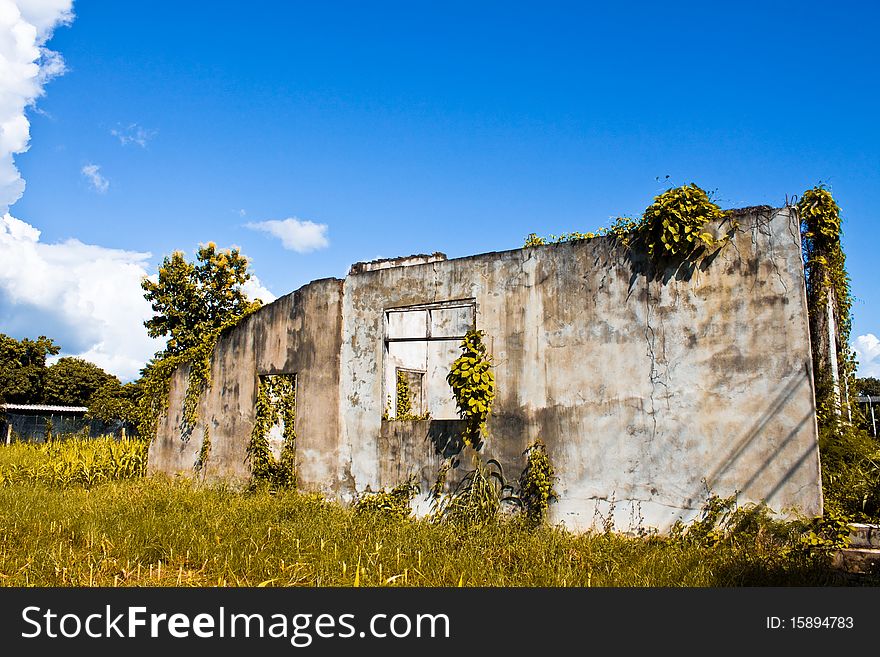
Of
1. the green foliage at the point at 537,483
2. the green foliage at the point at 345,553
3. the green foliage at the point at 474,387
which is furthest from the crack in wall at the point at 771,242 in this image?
the green foliage at the point at 474,387

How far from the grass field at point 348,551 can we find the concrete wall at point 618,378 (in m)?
0.51

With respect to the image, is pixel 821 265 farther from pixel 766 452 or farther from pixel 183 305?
pixel 183 305

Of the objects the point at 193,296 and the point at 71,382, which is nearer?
the point at 193,296

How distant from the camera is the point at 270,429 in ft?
34.7

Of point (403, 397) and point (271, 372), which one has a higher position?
point (271, 372)

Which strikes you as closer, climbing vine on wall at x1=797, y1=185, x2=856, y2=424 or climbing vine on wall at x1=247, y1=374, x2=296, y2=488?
climbing vine on wall at x1=797, y1=185, x2=856, y2=424

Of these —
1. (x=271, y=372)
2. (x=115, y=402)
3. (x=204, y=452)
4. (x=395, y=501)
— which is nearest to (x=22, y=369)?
(x=115, y=402)

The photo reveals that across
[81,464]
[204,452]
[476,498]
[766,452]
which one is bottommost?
[476,498]

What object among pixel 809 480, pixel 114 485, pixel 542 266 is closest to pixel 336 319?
pixel 542 266

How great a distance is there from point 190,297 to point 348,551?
1830 cm

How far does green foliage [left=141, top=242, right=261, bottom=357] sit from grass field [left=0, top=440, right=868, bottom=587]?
13.9 m

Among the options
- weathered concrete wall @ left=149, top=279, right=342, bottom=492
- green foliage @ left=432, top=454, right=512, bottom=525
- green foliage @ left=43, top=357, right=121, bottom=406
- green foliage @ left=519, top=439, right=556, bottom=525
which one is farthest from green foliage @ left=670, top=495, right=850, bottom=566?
green foliage @ left=43, top=357, right=121, bottom=406

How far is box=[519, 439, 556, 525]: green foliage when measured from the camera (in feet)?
25.3

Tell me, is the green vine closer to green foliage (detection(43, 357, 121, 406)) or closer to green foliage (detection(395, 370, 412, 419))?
green foliage (detection(395, 370, 412, 419))
